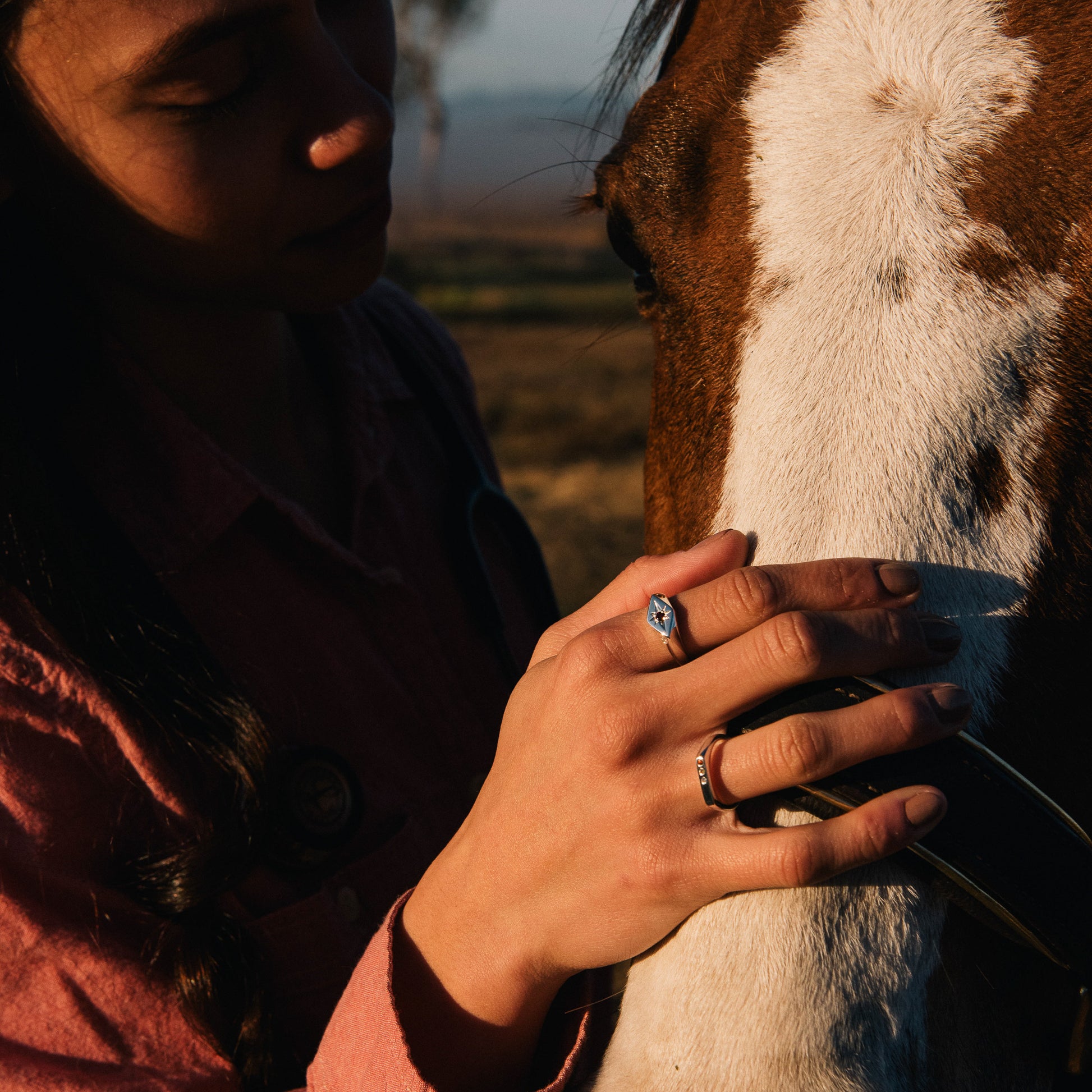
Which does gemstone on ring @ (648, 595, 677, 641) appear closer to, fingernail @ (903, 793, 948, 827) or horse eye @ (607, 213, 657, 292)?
fingernail @ (903, 793, 948, 827)

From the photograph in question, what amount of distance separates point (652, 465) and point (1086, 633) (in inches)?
22.6

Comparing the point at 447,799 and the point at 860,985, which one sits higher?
the point at 860,985

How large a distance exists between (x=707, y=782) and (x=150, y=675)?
718 millimetres

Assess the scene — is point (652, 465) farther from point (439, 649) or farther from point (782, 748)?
point (782, 748)

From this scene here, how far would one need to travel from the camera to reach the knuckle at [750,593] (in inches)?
33.9

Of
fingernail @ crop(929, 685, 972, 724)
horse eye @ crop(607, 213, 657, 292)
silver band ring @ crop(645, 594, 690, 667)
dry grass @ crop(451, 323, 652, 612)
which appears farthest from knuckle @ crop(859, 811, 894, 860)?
dry grass @ crop(451, 323, 652, 612)

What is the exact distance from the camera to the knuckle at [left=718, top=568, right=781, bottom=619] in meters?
0.86

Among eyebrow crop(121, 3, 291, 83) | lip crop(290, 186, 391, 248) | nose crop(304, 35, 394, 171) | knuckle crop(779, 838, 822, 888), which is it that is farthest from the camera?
lip crop(290, 186, 391, 248)

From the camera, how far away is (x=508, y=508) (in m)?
1.83

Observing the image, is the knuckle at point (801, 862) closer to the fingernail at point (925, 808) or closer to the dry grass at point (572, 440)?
the fingernail at point (925, 808)

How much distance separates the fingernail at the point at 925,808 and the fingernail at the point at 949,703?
0.06m

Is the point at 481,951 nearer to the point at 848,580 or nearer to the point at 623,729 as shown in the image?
the point at 623,729

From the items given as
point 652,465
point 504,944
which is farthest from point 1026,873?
point 652,465

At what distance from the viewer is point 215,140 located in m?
1.21
